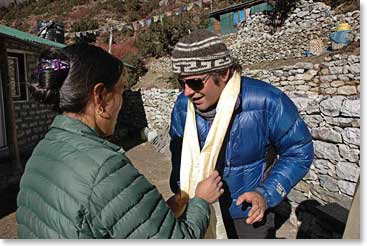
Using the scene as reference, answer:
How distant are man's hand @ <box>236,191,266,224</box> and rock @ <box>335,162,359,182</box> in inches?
54.0

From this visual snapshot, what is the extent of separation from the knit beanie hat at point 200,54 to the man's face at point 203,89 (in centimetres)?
3

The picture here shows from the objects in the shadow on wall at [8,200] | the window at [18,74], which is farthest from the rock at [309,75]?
the shadow on wall at [8,200]

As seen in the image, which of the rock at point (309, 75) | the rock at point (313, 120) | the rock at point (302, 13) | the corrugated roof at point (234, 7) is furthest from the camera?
the corrugated roof at point (234, 7)

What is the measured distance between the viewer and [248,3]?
11328mm

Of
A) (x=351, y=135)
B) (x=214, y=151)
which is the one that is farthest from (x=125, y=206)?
(x=351, y=135)

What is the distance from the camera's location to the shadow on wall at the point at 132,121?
8237 millimetres

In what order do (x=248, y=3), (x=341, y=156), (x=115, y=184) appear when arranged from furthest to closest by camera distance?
(x=248, y=3)
(x=341, y=156)
(x=115, y=184)

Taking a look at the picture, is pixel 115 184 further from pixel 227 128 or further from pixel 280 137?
pixel 280 137

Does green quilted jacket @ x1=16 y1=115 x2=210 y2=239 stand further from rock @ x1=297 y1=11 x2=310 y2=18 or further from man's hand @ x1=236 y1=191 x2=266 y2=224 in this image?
rock @ x1=297 y1=11 x2=310 y2=18

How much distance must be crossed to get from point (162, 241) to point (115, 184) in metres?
0.17

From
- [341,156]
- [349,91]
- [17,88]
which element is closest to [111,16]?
[17,88]

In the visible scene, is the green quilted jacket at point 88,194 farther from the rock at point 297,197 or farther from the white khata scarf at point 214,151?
the rock at point 297,197

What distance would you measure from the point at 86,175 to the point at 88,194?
37mm

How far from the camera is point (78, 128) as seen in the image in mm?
769
